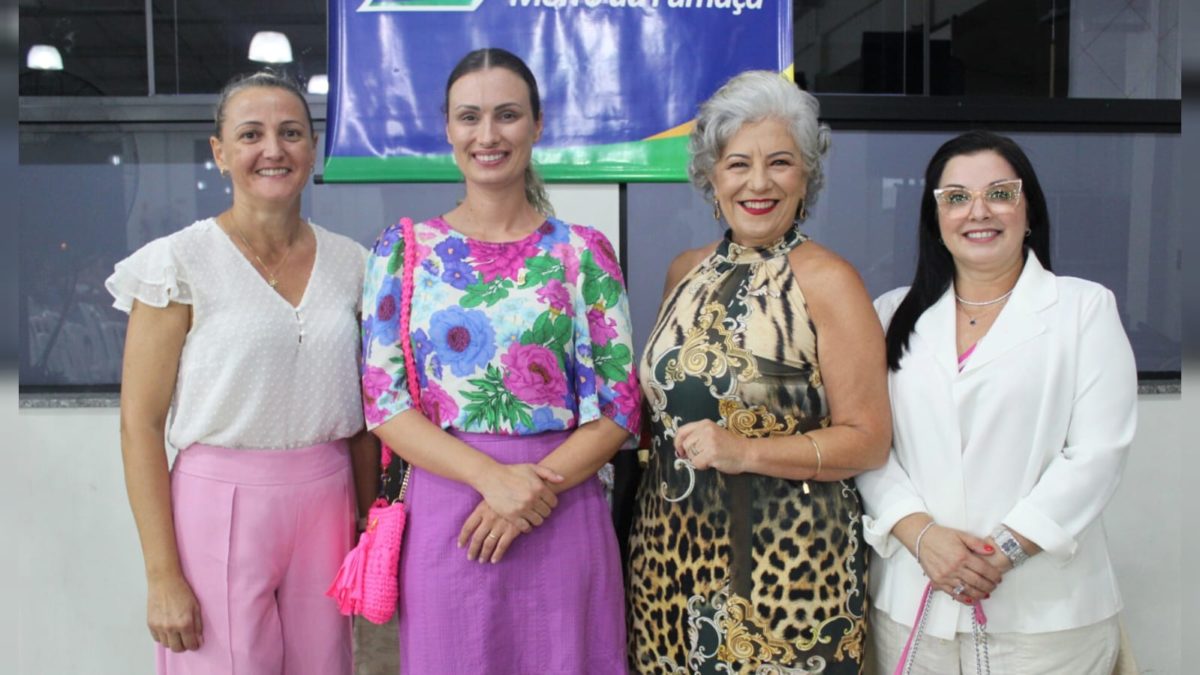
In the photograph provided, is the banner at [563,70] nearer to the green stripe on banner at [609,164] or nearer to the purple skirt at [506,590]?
the green stripe on banner at [609,164]

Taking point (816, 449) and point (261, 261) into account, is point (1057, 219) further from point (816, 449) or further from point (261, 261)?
point (261, 261)

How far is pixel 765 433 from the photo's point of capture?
179 cm

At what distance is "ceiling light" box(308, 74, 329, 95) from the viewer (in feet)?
10.1

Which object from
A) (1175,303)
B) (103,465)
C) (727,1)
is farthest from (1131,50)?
(103,465)

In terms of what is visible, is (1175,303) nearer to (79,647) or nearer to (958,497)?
(958,497)

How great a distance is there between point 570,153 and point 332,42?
2.59 ft

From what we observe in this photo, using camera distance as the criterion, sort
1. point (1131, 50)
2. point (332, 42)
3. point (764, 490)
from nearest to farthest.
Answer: point (764, 490) → point (332, 42) → point (1131, 50)

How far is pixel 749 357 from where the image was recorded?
5.80ft

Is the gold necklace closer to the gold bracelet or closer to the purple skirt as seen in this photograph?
the purple skirt

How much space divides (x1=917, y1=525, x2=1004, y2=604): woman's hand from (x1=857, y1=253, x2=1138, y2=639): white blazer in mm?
39

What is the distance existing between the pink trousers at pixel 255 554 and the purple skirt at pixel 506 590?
0.20 meters

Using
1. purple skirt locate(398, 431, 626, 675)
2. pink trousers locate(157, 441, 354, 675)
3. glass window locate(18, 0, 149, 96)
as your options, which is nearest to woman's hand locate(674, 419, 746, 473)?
purple skirt locate(398, 431, 626, 675)

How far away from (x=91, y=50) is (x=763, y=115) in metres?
2.31

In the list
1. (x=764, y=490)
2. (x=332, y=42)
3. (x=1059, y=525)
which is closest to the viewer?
(x=1059, y=525)
